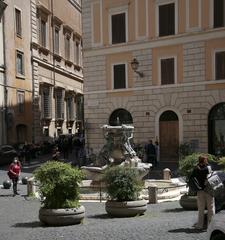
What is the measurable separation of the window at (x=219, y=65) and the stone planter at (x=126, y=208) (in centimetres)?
1809

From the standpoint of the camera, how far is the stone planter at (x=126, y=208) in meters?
12.2

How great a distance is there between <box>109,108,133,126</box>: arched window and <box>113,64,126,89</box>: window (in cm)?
151

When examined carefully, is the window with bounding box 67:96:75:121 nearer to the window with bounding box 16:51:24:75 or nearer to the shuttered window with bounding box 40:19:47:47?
the shuttered window with bounding box 40:19:47:47

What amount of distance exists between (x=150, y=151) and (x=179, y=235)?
1796cm

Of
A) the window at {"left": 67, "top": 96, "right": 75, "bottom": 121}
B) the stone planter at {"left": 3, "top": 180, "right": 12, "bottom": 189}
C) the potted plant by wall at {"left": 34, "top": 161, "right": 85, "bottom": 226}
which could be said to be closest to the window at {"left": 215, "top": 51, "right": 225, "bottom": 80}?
the stone planter at {"left": 3, "top": 180, "right": 12, "bottom": 189}

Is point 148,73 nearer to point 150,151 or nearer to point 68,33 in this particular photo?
point 150,151

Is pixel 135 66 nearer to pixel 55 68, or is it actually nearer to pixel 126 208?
pixel 55 68

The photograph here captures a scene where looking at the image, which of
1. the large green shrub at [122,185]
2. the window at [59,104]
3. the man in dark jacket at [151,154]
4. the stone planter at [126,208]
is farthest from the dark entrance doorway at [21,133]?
the stone planter at [126,208]

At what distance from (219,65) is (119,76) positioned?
21.3ft

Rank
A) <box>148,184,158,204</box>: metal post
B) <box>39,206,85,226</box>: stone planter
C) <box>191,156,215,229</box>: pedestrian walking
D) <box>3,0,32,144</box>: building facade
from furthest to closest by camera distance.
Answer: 1. <box>3,0,32,144</box>: building facade
2. <box>148,184,158,204</box>: metal post
3. <box>39,206,85,226</box>: stone planter
4. <box>191,156,215,229</box>: pedestrian walking

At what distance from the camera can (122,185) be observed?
12.4 metres

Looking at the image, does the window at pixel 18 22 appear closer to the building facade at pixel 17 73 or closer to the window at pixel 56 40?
the building facade at pixel 17 73

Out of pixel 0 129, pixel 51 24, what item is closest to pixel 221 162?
pixel 0 129

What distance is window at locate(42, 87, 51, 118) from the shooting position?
148 ft
